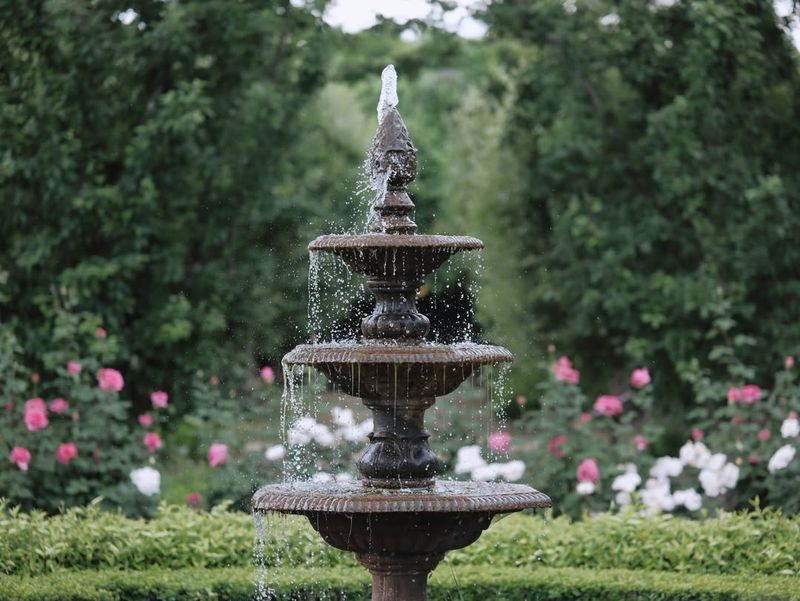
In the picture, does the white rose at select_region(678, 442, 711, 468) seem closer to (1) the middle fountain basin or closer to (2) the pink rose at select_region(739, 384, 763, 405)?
(2) the pink rose at select_region(739, 384, 763, 405)

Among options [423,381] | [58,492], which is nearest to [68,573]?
[58,492]

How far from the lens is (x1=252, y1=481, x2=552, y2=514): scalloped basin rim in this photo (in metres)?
5.39

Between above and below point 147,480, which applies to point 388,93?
above

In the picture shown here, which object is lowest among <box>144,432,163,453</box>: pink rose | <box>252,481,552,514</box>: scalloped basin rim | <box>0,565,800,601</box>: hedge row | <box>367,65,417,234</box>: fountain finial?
<box>0,565,800,601</box>: hedge row

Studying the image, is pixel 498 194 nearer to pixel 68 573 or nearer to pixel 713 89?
pixel 713 89

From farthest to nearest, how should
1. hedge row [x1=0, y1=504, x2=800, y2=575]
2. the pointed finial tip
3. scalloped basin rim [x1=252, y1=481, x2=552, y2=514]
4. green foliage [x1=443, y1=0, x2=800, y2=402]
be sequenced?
green foliage [x1=443, y1=0, x2=800, y2=402] < hedge row [x1=0, y1=504, x2=800, y2=575] < the pointed finial tip < scalloped basin rim [x1=252, y1=481, x2=552, y2=514]

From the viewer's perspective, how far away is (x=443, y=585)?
23.4 feet

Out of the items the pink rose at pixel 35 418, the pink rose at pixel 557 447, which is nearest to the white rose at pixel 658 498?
the pink rose at pixel 557 447

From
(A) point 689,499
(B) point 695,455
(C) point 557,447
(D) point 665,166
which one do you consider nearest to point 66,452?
(C) point 557,447

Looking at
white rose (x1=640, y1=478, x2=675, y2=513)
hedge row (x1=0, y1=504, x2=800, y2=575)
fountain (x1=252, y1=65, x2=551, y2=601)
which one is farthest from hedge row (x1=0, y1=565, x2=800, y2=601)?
white rose (x1=640, y1=478, x2=675, y2=513)

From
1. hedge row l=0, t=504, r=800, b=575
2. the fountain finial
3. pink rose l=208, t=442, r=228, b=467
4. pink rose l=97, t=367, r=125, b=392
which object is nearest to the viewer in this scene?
the fountain finial

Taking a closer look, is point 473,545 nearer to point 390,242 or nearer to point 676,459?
point 676,459

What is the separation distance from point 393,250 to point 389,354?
0.48 m

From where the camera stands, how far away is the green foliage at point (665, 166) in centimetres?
1180
